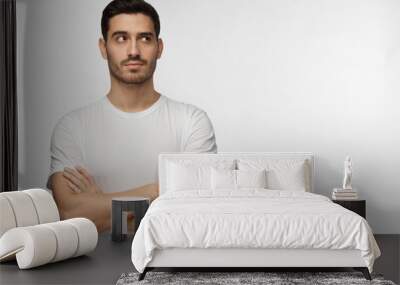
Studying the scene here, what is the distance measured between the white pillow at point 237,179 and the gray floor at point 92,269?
3.75 ft

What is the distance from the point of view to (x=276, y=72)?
7.29m

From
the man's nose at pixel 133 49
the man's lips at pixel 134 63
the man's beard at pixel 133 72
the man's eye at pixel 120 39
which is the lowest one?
the man's beard at pixel 133 72

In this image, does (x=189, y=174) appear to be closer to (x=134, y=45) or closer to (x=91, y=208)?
(x=91, y=208)

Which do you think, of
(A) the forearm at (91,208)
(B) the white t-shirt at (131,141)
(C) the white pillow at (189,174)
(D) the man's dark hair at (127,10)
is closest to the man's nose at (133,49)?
(D) the man's dark hair at (127,10)

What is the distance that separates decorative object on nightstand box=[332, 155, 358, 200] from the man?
1458 mm

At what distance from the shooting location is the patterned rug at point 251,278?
15.6 ft

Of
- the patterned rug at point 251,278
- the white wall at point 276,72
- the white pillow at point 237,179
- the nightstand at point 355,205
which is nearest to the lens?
the patterned rug at point 251,278

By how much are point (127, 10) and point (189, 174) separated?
2110 mm

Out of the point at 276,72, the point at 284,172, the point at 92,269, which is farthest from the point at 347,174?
the point at 92,269

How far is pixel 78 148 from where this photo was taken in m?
7.33

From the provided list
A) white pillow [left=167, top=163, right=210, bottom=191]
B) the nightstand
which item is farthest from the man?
the nightstand

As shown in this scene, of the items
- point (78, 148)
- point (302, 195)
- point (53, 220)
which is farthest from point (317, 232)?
point (78, 148)

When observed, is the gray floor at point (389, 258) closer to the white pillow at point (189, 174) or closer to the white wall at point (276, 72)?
the white wall at point (276, 72)

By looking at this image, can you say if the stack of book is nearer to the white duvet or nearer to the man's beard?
the white duvet
